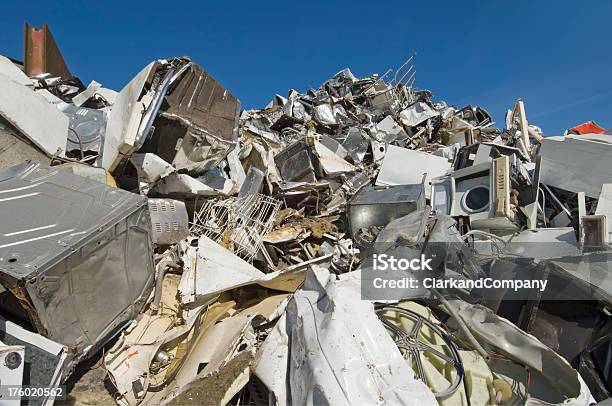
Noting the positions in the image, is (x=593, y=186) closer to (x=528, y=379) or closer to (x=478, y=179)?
(x=478, y=179)

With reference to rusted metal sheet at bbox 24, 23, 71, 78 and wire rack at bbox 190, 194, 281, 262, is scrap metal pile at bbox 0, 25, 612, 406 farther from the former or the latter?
rusted metal sheet at bbox 24, 23, 71, 78

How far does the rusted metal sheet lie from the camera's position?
24.3 ft

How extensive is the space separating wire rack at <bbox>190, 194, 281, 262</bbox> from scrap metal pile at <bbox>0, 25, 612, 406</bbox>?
0.06 feet

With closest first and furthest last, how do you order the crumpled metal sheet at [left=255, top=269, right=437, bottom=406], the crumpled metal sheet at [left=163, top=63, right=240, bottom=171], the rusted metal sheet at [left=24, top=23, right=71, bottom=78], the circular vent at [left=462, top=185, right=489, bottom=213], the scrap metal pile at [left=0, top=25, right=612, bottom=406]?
the crumpled metal sheet at [left=255, top=269, right=437, bottom=406]
the scrap metal pile at [left=0, top=25, right=612, bottom=406]
the circular vent at [left=462, top=185, right=489, bottom=213]
the crumpled metal sheet at [left=163, top=63, right=240, bottom=171]
the rusted metal sheet at [left=24, top=23, right=71, bottom=78]

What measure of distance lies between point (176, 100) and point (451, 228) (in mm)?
2786

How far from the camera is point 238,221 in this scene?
3.87 metres

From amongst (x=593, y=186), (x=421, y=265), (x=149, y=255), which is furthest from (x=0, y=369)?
(x=593, y=186)

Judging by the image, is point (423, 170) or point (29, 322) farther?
point (423, 170)

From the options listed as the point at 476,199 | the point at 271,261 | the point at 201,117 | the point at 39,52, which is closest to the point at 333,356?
the point at 271,261

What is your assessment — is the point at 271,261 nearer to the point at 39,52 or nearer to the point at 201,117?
the point at 201,117

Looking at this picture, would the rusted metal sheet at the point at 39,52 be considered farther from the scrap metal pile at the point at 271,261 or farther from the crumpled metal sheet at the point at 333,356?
the crumpled metal sheet at the point at 333,356

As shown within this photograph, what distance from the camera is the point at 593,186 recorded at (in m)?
3.59

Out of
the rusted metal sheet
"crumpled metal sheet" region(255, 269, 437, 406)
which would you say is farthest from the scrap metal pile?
the rusted metal sheet

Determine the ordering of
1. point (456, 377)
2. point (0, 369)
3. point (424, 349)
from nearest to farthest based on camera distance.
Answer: point (0, 369) → point (456, 377) → point (424, 349)
